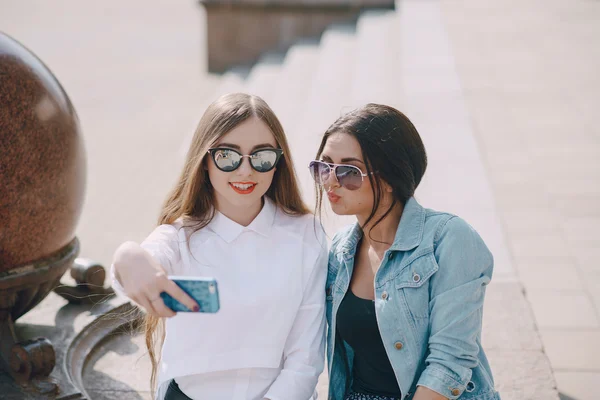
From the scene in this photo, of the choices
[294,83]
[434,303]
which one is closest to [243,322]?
[434,303]

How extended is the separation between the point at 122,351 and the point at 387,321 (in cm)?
230

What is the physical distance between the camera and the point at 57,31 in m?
16.1

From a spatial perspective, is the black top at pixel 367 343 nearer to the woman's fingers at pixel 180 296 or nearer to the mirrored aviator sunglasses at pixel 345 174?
the mirrored aviator sunglasses at pixel 345 174

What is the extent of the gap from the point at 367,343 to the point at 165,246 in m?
0.89

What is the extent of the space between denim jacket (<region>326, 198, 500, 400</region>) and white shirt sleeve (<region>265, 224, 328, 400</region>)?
84 millimetres

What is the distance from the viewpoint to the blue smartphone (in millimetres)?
2205

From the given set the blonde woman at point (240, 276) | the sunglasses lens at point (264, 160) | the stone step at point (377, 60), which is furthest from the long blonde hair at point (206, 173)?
the stone step at point (377, 60)

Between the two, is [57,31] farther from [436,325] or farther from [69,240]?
[436,325]

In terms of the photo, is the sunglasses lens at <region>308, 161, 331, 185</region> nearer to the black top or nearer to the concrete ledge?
the black top

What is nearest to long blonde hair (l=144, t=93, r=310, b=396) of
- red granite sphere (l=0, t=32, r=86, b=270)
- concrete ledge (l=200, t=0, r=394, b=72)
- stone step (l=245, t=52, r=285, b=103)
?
red granite sphere (l=0, t=32, r=86, b=270)

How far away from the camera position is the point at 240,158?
2807mm

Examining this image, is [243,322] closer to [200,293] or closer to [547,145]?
[200,293]

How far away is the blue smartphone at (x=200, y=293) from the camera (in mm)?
2205

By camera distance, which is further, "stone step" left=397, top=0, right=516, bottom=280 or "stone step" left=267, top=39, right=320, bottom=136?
"stone step" left=267, top=39, right=320, bottom=136
